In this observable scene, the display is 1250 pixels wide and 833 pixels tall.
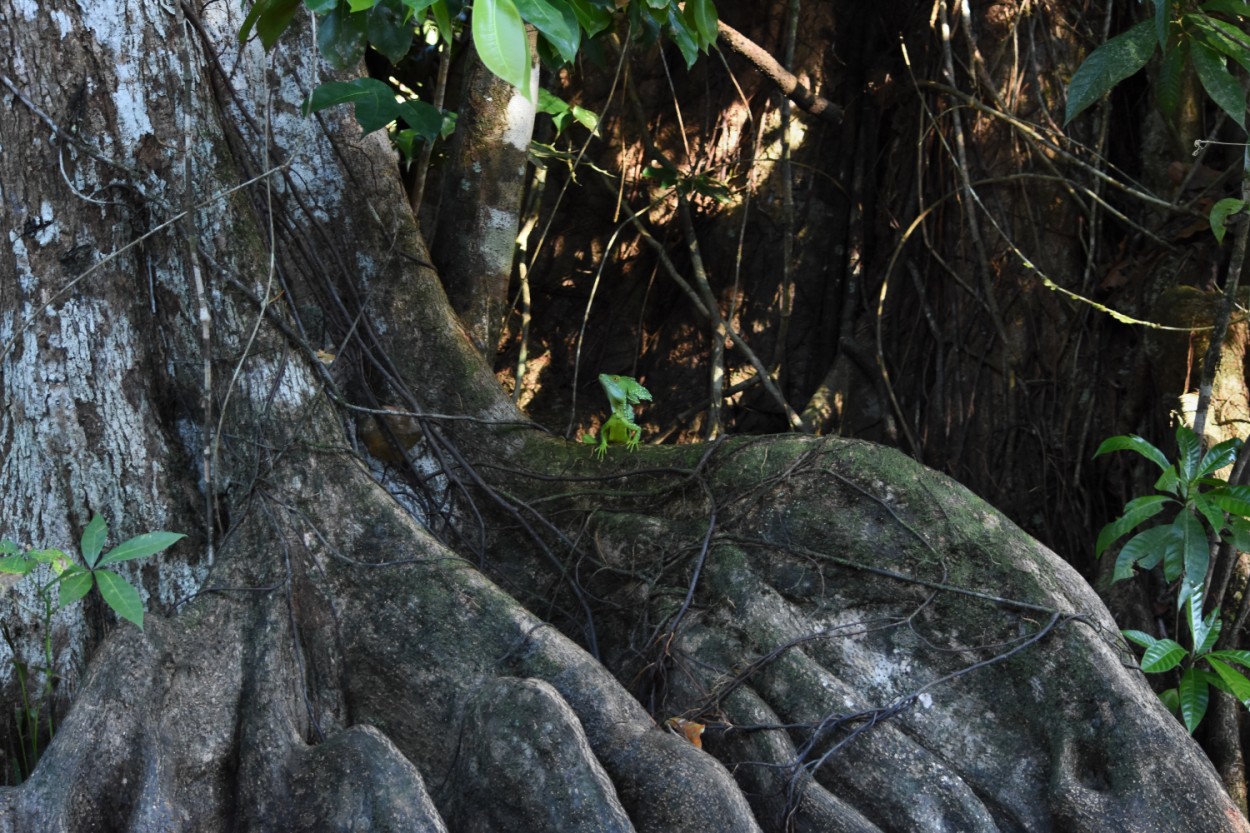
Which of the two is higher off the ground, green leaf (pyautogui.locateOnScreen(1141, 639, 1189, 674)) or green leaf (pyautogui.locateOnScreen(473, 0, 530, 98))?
green leaf (pyautogui.locateOnScreen(473, 0, 530, 98))

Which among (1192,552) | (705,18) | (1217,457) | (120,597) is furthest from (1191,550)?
(120,597)

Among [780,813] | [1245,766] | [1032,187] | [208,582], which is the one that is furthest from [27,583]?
[1032,187]

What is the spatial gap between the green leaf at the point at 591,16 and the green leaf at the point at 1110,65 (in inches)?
40.8

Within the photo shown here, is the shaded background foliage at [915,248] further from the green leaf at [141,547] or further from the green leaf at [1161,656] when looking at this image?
the green leaf at [141,547]

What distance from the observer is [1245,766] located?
3.22 meters

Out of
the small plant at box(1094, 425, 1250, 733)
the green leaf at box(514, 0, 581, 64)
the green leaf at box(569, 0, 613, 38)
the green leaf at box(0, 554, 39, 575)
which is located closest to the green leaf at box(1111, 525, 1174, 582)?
the small plant at box(1094, 425, 1250, 733)

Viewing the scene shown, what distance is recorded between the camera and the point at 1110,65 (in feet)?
8.13

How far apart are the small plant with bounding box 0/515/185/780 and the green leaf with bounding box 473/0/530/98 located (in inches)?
51.5

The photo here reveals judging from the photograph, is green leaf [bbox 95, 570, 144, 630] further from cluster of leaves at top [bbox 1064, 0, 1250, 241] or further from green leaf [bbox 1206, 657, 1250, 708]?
green leaf [bbox 1206, 657, 1250, 708]

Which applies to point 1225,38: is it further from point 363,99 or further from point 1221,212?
point 363,99

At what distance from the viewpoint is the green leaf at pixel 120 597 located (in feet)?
7.11

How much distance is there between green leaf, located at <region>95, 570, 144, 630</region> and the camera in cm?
217

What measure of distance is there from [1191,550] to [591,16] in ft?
6.36

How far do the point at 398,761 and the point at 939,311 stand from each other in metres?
3.20
